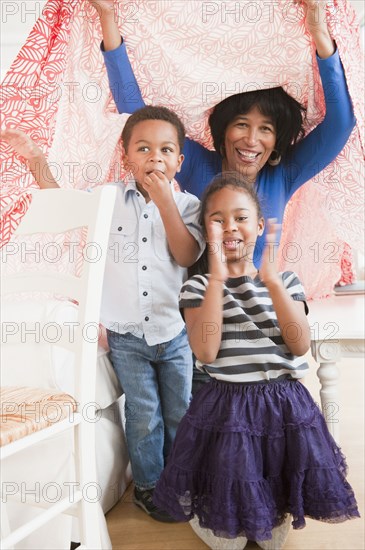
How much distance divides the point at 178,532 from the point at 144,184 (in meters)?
0.77

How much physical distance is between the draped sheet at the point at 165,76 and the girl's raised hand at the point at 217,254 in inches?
15.0

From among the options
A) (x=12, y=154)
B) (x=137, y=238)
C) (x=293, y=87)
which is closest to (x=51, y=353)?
(x=137, y=238)

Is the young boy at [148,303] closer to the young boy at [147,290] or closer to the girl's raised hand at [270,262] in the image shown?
the young boy at [147,290]

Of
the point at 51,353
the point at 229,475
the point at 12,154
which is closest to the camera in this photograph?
the point at 229,475

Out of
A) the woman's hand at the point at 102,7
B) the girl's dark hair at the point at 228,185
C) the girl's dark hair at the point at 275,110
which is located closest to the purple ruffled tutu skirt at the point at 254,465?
the girl's dark hair at the point at 228,185

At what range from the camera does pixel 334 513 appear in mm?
975

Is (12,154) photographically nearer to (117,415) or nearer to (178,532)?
(117,415)

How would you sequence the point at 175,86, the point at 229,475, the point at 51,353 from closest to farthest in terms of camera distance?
the point at 229,475 < the point at 51,353 < the point at 175,86

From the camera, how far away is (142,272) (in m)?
1.21

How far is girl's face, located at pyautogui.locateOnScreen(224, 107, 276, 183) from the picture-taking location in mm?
1215

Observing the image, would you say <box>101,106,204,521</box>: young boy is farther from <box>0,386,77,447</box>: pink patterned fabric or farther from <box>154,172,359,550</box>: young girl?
<box>0,386,77,447</box>: pink patterned fabric

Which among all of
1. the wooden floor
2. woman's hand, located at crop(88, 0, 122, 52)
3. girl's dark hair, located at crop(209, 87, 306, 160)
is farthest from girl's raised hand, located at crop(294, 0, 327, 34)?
the wooden floor

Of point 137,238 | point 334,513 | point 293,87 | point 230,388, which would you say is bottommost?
point 334,513

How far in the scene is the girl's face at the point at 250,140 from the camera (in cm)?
121
